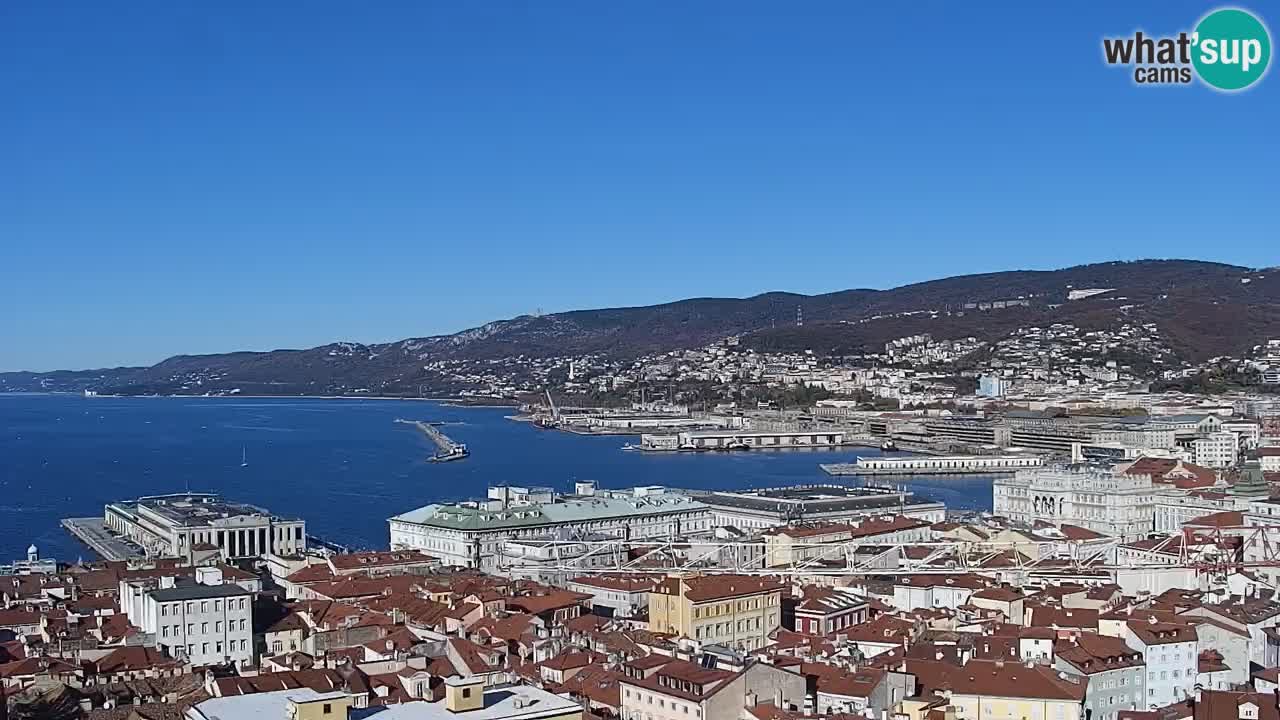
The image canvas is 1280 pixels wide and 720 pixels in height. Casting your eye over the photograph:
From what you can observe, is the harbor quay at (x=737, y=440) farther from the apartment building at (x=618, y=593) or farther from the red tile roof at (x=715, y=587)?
the red tile roof at (x=715, y=587)

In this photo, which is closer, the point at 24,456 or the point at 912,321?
the point at 24,456

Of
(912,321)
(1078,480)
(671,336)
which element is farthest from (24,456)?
(671,336)

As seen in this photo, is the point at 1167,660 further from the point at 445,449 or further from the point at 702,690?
the point at 445,449

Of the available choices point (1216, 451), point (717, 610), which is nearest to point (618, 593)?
point (717, 610)

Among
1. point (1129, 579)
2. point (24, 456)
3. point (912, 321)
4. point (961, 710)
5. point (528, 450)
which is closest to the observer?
point (961, 710)

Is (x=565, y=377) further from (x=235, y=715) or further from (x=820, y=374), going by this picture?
(x=235, y=715)

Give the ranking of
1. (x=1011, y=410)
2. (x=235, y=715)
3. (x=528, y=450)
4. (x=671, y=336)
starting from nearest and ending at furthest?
(x=235, y=715), (x=528, y=450), (x=1011, y=410), (x=671, y=336)
